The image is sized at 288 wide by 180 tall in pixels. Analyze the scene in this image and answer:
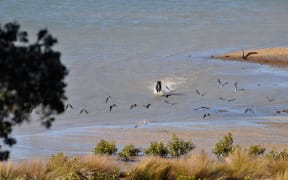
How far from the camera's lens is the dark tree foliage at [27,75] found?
380 cm

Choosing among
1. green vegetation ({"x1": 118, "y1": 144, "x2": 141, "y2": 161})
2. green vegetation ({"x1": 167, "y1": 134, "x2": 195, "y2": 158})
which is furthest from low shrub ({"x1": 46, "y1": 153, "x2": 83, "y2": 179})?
green vegetation ({"x1": 167, "y1": 134, "x2": 195, "y2": 158})

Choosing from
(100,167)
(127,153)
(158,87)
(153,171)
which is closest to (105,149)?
A: (127,153)

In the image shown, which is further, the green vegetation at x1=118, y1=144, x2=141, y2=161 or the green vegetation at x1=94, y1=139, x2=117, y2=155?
the green vegetation at x1=94, y1=139, x2=117, y2=155

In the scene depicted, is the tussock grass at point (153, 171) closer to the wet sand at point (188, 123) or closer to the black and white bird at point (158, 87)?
the wet sand at point (188, 123)

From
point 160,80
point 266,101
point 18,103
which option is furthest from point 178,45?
point 18,103

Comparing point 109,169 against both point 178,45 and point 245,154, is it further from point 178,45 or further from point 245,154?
point 178,45

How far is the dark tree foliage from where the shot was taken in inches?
150

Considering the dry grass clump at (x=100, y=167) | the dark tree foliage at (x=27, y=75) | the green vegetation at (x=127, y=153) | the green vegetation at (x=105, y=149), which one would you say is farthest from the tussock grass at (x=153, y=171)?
the dark tree foliage at (x=27, y=75)

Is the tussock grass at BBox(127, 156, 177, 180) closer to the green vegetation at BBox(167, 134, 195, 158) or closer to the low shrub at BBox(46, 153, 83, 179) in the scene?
the low shrub at BBox(46, 153, 83, 179)

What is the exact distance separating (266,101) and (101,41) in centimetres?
1333

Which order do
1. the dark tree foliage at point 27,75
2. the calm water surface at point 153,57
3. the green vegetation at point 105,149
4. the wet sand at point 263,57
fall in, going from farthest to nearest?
the wet sand at point 263,57, the calm water surface at point 153,57, the green vegetation at point 105,149, the dark tree foliage at point 27,75

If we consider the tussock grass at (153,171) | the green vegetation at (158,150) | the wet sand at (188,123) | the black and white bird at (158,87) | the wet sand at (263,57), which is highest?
the wet sand at (263,57)

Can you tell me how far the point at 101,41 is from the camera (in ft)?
108

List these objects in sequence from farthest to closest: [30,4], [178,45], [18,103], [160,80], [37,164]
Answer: [30,4] → [178,45] → [160,80] → [37,164] → [18,103]
